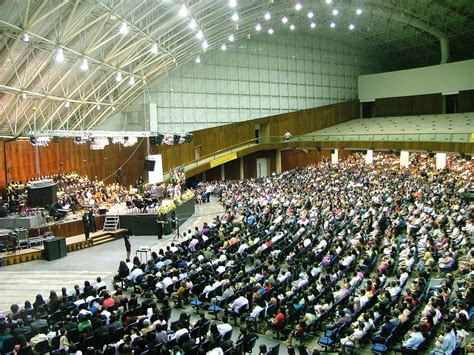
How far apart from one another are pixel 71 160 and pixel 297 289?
2256 cm

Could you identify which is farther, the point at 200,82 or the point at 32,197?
the point at 200,82

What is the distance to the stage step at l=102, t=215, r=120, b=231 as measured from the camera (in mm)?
24234

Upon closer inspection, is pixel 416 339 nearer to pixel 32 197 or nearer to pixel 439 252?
pixel 439 252

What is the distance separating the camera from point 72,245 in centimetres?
2100

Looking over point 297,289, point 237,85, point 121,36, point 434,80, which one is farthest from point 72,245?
point 434,80

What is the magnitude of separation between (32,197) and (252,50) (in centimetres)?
2935

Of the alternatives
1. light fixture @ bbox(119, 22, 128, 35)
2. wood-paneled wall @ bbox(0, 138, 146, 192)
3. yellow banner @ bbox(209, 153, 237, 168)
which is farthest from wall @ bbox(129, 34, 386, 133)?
light fixture @ bbox(119, 22, 128, 35)

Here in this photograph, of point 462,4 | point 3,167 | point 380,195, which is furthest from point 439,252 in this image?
point 462,4

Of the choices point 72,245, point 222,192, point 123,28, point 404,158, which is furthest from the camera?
point 404,158

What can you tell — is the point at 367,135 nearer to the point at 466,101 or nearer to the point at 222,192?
the point at 466,101

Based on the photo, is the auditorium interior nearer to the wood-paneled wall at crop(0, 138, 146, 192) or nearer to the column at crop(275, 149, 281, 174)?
the wood-paneled wall at crop(0, 138, 146, 192)

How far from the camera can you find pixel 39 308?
38.7 feet

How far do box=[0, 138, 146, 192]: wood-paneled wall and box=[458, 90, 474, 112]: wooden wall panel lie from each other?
30455 millimetres

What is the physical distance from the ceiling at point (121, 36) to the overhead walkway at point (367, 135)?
22.6 feet
